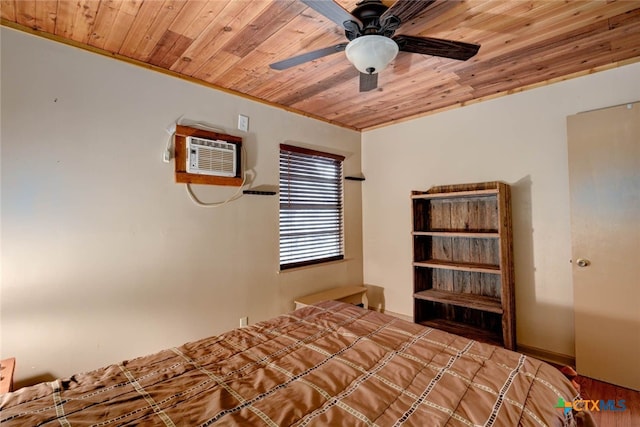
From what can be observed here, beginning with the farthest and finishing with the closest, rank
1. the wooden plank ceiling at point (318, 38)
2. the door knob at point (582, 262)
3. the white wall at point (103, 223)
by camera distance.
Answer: the door knob at point (582, 262), the white wall at point (103, 223), the wooden plank ceiling at point (318, 38)

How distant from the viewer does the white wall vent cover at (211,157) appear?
7.67 feet

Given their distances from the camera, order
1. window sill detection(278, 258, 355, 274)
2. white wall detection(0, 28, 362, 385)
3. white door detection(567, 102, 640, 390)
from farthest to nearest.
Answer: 1. window sill detection(278, 258, 355, 274)
2. white door detection(567, 102, 640, 390)
3. white wall detection(0, 28, 362, 385)

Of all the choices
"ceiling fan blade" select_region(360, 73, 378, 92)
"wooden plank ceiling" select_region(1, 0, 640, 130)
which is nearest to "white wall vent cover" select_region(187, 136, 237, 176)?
"wooden plank ceiling" select_region(1, 0, 640, 130)

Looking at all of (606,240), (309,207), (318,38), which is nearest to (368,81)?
(318,38)

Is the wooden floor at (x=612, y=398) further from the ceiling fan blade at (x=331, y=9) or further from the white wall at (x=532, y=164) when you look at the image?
the ceiling fan blade at (x=331, y=9)

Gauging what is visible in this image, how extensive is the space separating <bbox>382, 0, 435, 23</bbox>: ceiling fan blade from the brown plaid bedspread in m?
1.60

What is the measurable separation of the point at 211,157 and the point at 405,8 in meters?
1.74

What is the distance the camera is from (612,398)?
2.04 m

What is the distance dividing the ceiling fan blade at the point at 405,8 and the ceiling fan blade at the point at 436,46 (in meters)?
0.13

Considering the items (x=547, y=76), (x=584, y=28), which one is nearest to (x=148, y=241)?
(x=584, y=28)

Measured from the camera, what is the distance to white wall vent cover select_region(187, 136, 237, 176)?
2338 mm

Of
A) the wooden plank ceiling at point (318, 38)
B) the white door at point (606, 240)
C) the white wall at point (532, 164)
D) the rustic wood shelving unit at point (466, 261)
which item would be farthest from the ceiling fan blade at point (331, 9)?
the white door at point (606, 240)

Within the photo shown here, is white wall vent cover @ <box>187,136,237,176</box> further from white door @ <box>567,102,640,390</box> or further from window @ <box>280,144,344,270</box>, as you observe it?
white door @ <box>567,102,640,390</box>

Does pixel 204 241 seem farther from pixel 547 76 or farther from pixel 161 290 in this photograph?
pixel 547 76
